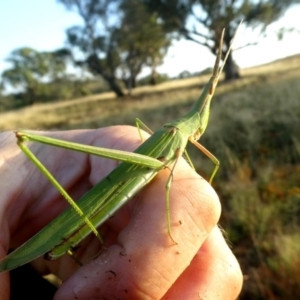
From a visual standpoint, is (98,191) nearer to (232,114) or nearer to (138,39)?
(232,114)

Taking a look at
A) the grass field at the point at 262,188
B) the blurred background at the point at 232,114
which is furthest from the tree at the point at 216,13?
the grass field at the point at 262,188

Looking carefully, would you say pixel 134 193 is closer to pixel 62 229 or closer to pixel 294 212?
pixel 62 229

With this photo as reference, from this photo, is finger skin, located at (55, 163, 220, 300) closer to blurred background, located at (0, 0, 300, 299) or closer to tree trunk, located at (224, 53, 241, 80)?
blurred background, located at (0, 0, 300, 299)

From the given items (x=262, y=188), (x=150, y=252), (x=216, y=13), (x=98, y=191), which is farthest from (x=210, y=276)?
(x=216, y=13)

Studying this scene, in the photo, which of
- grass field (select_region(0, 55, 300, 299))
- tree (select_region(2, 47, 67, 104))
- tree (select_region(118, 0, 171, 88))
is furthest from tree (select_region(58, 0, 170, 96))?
grass field (select_region(0, 55, 300, 299))

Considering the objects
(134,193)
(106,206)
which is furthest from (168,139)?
(106,206)

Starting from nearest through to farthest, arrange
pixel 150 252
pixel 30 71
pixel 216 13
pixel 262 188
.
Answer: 1. pixel 150 252
2. pixel 262 188
3. pixel 216 13
4. pixel 30 71

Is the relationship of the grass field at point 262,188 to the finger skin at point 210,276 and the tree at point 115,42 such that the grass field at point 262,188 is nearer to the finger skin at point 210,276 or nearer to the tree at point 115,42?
the finger skin at point 210,276
